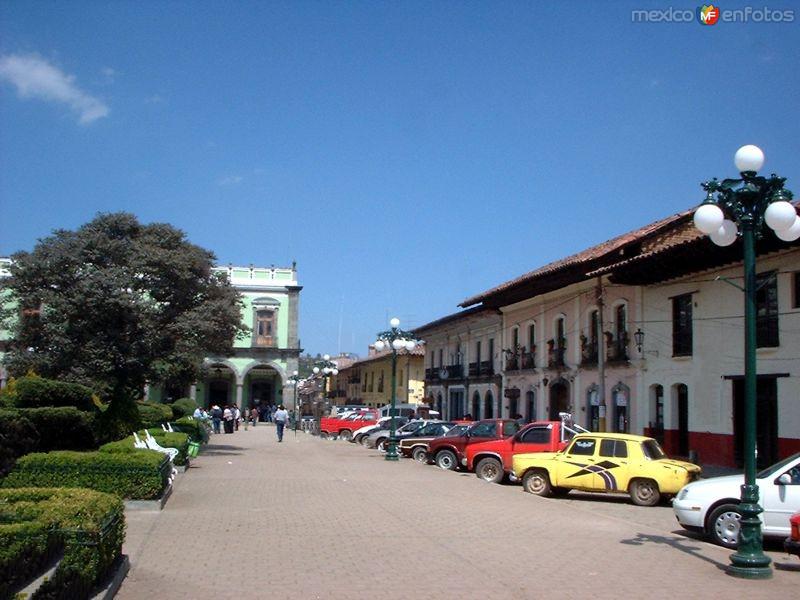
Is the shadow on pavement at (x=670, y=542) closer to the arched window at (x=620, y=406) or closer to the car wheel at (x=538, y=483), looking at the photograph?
the car wheel at (x=538, y=483)

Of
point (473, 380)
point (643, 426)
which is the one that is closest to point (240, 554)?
point (643, 426)

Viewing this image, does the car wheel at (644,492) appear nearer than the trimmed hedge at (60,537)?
No

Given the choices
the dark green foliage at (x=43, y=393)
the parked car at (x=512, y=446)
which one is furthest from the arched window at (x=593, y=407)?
the dark green foliage at (x=43, y=393)

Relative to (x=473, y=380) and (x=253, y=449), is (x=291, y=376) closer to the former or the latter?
(x=473, y=380)

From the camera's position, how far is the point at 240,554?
9922 mm

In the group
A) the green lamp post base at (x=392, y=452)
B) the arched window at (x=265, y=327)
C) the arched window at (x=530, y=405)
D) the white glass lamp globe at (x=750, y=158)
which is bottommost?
the green lamp post base at (x=392, y=452)

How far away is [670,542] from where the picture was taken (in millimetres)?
11703

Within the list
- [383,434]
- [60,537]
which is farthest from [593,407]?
[60,537]

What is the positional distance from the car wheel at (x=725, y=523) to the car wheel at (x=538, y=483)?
580 cm

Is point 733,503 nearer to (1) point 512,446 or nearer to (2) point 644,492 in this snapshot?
(2) point 644,492

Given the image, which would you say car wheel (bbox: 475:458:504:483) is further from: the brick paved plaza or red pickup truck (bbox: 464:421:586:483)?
the brick paved plaza

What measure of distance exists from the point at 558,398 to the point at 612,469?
1692 centimetres

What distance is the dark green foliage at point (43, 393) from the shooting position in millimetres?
17969

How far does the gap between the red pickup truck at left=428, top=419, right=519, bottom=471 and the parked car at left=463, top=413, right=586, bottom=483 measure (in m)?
0.90
